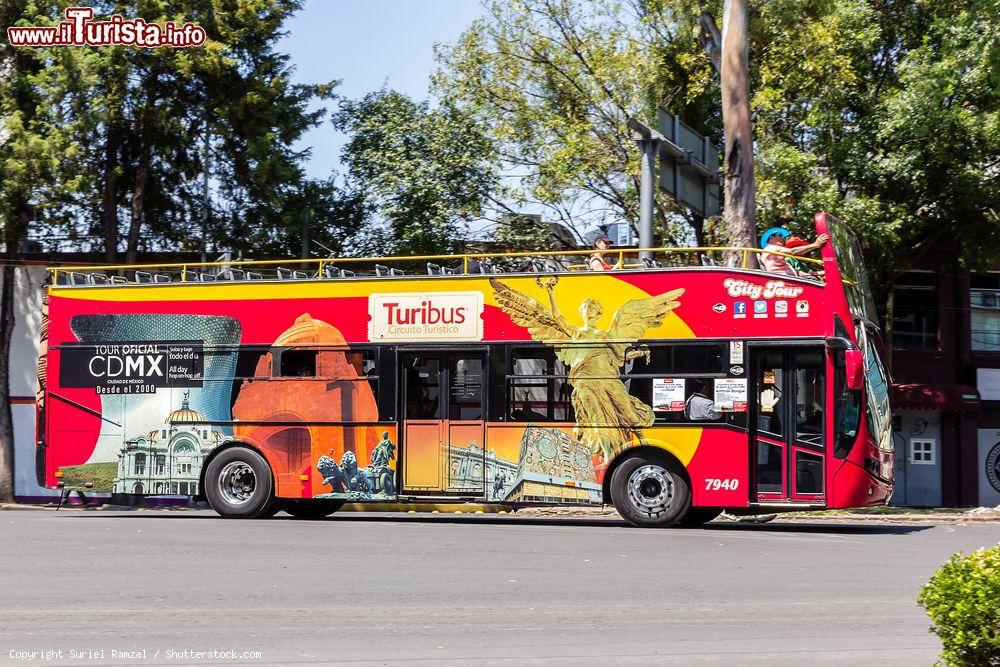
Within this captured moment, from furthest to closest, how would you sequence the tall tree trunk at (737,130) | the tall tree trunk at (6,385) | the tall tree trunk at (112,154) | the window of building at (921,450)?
1. the window of building at (921,450)
2. the tall tree trunk at (6,385)
3. the tall tree trunk at (112,154)
4. the tall tree trunk at (737,130)

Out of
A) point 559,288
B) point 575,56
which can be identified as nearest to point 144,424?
point 559,288

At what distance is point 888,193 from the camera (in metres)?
24.2

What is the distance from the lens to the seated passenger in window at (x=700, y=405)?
1566 cm

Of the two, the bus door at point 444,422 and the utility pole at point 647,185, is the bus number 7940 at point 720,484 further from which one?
the utility pole at point 647,185

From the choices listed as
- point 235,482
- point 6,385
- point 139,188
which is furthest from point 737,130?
point 6,385

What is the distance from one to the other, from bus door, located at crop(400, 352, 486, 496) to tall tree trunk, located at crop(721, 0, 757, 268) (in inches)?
228

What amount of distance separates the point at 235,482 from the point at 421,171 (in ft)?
39.4

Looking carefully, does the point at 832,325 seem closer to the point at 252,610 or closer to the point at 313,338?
the point at 313,338

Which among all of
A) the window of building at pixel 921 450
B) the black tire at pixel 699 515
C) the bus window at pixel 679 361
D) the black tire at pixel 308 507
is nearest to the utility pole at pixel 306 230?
the black tire at pixel 308 507

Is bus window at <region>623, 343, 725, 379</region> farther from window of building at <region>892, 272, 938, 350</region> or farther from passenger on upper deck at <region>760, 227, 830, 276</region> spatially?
window of building at <region>892, 272, 938, 350</region>

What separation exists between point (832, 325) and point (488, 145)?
14552 mm

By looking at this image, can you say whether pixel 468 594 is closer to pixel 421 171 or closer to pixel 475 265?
pixel 475 265

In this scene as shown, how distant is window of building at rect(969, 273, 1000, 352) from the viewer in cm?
3088

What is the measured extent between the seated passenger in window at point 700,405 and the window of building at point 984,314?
1770 cm
